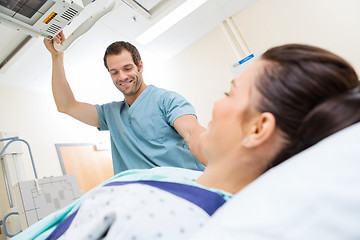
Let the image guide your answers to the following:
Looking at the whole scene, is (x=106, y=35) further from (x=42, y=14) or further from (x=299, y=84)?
(x=299, y=84)

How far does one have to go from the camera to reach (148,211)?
490 millimetres

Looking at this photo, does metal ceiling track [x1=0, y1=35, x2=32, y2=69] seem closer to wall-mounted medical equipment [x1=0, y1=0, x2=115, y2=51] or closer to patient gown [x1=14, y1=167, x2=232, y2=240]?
wall-mounted medical equipment [x1=0, y1=0, x2=115, y2=51]

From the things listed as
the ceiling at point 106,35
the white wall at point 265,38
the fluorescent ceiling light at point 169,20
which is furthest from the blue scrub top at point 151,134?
the white wall at point 265,38

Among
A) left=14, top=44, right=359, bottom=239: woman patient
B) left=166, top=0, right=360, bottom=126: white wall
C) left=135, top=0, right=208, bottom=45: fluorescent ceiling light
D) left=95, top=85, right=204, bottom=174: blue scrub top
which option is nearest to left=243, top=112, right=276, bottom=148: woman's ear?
left=14, top=44, right=359, bottom=239: woman patient

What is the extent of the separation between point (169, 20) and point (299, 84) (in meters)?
2.92

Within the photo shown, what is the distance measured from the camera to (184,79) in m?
4.04

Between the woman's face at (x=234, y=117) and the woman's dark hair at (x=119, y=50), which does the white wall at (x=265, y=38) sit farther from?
the woman's face at (x=234, y=117)

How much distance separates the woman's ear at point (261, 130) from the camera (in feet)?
1.84

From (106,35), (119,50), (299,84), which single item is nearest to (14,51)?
(106,35)

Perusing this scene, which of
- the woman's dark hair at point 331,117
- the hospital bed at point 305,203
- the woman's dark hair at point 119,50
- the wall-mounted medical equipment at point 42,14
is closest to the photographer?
the hospital bed at point 305,203

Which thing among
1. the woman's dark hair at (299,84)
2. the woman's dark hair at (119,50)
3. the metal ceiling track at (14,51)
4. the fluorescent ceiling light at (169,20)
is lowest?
the woman's dark hair at (299,84)

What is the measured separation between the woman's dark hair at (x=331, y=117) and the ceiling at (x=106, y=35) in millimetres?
2476

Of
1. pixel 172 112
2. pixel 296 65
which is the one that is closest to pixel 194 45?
pixel 172 112

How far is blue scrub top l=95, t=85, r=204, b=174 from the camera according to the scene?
51.3 inches
